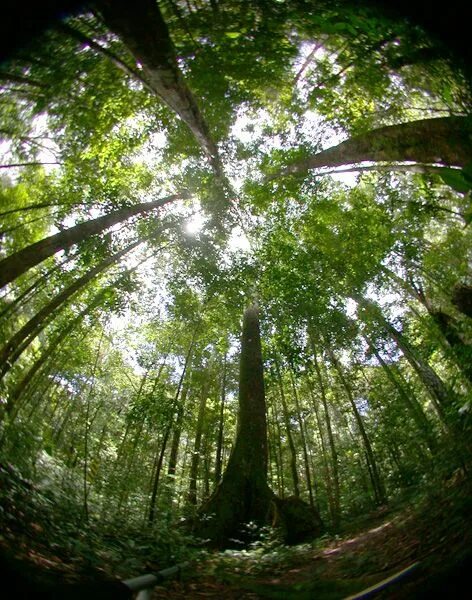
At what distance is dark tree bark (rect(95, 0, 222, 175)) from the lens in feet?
9.03

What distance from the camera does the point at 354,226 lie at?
Result: 22.0 ft

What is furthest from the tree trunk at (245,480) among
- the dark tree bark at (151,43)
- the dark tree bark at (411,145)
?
the dark tree bark at (151,43)

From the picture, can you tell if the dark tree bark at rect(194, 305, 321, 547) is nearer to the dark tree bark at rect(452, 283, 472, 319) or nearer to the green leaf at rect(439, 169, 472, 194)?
the dark tree bark at rect(452, 283, 472, 319)

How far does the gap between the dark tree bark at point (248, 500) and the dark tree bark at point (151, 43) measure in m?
5.85

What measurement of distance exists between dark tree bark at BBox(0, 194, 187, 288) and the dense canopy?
0.04 m

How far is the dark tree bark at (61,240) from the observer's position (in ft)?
15.9

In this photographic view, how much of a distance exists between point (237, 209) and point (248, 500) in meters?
6.11

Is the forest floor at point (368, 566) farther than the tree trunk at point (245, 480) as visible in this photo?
No

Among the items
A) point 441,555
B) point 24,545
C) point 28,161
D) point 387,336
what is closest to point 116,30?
point 28,161

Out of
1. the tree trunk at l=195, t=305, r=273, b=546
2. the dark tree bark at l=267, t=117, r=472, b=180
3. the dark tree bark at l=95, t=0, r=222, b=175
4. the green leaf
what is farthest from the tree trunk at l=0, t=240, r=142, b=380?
the green leaf

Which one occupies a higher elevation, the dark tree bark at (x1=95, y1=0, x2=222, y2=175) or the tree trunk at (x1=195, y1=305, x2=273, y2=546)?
the dark tree bark at (x1=95, y1=0, x2=222, y2=175)

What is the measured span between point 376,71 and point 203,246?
15.9 ft

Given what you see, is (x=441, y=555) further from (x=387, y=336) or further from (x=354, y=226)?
(x=387, y=336)

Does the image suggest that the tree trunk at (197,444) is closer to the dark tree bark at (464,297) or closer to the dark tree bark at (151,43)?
the dark tree bark at (464,297)
